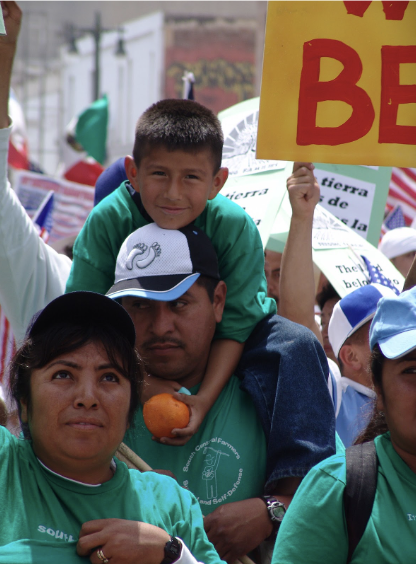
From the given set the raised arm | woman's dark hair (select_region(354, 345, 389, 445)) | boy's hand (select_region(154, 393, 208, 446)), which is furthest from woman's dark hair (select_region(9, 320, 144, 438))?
the raised arm

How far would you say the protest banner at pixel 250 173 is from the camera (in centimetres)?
425

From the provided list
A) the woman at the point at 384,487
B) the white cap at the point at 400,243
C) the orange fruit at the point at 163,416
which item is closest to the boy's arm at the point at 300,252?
the orange fruit at the point at 163,416

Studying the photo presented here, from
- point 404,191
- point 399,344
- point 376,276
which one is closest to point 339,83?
point 376,276

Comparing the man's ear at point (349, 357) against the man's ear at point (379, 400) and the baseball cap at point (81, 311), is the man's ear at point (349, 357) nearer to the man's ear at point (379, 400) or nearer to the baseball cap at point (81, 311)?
the man's ear at point (379, 400)

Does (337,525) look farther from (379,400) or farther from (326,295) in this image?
(326,295)

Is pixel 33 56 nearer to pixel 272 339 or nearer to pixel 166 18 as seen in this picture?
pixel 166 18

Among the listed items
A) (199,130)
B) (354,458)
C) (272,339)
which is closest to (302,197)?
(199,130)

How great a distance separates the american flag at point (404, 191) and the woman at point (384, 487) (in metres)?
5.95

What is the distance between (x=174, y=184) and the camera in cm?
326

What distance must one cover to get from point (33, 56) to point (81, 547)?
40268mm

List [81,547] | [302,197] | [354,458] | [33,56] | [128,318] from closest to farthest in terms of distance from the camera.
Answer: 1. [81,547]
2. [354,458]
3. [128,318]
4. [302,197]
5. [33,56]

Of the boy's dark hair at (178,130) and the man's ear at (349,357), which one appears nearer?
the boy's dark hair at (178,130)

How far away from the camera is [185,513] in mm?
2447

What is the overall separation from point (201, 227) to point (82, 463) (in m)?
1.26
